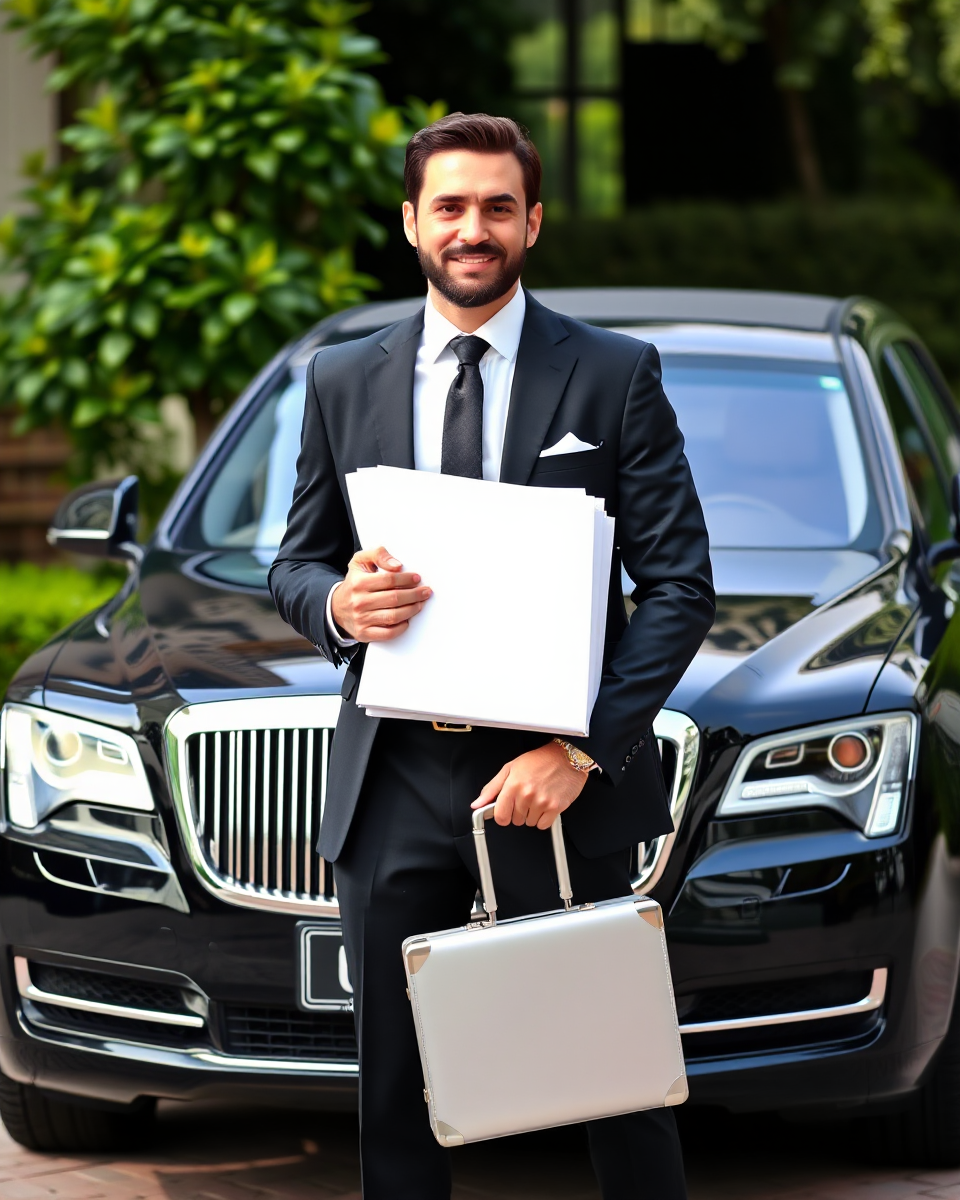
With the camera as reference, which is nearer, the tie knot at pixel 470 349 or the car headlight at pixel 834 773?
the tie knot at pixel 470 349

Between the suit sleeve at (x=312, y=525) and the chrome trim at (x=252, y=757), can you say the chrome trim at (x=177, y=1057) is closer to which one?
the chrome trim at (x=252, y=757)

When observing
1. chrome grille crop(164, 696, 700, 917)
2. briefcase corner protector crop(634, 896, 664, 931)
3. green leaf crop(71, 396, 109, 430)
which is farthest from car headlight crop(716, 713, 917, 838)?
green leaf crop(71, 396, 109, 430)

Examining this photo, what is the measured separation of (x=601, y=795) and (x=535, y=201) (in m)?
0.80

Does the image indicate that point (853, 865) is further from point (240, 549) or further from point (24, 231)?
point (24, 231)

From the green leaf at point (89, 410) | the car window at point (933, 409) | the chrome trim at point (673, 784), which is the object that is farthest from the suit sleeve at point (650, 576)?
the green leaf at point (89, 410)

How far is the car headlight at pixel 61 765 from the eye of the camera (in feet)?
12.2

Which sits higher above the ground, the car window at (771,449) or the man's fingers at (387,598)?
the man's fingers at (387,598)

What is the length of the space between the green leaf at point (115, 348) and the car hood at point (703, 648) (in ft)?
11.7

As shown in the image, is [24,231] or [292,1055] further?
[24,231]

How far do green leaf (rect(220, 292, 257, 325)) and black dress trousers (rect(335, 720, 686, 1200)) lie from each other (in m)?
5.10

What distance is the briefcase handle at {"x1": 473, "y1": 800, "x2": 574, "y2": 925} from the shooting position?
2.66 metres

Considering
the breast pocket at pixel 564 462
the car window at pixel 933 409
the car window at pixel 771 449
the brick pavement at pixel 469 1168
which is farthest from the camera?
the car window at pixel 933 409

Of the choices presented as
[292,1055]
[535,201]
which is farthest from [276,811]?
[535,201]

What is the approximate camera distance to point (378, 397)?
2.80 metres
